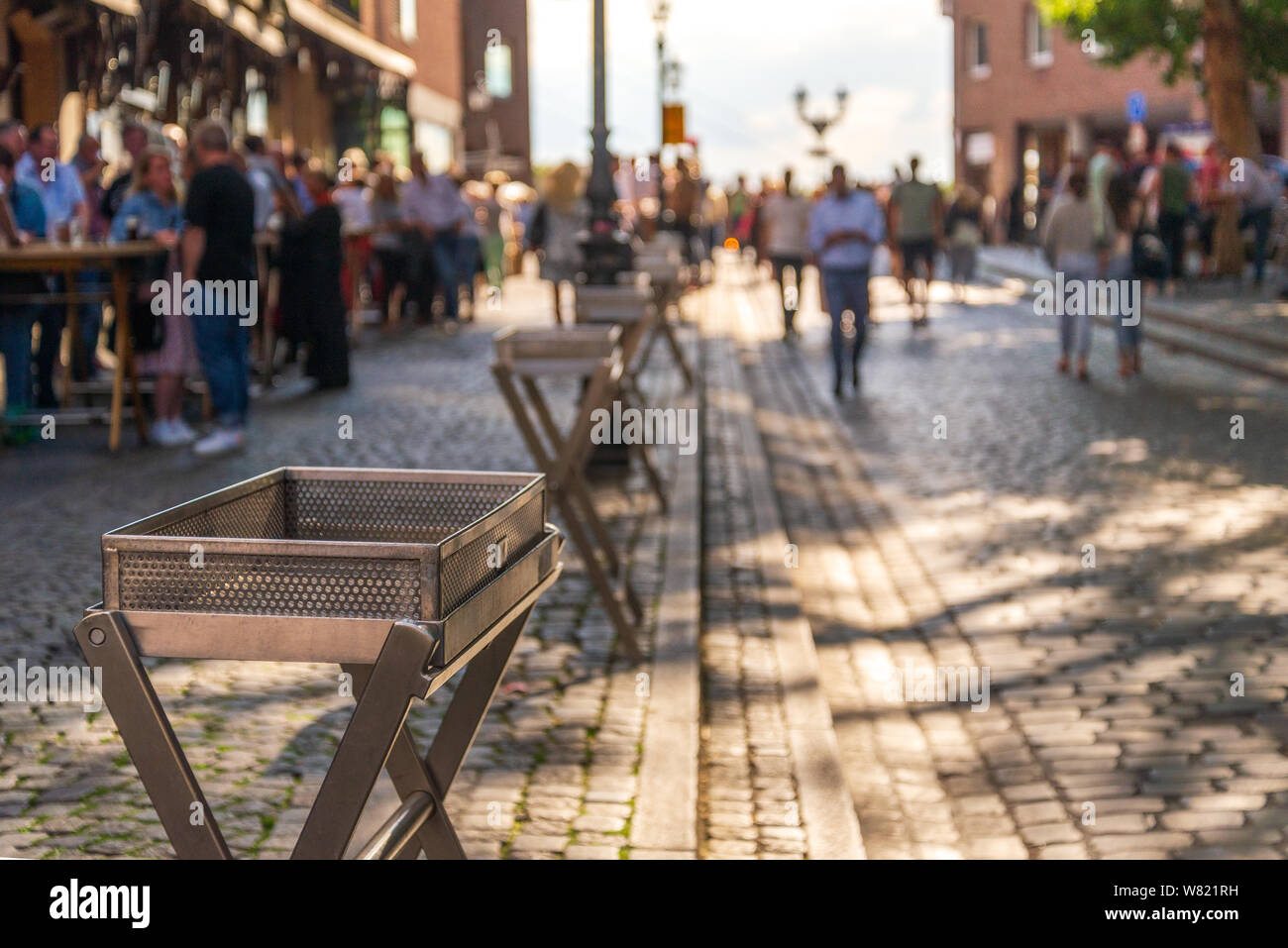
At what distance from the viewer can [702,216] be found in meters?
34.8

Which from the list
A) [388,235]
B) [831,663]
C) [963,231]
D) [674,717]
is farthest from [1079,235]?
[963,231]

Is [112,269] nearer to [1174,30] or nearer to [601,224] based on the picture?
[601,224]

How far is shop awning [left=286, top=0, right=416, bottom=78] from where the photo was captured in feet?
83.4

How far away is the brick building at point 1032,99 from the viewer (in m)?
45.6

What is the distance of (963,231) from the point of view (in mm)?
26781

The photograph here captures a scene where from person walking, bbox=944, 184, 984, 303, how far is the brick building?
16530 mm

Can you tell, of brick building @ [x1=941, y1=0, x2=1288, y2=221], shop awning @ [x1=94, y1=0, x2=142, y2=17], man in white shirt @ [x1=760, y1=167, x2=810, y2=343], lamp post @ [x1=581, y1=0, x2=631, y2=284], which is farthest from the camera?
brick building @ [x1=941, y1=0, x2=1288, y2=221]

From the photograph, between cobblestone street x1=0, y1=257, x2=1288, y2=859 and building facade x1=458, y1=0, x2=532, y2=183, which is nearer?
cobblestone street x1=0, y1=257, x2=1288, y2=859

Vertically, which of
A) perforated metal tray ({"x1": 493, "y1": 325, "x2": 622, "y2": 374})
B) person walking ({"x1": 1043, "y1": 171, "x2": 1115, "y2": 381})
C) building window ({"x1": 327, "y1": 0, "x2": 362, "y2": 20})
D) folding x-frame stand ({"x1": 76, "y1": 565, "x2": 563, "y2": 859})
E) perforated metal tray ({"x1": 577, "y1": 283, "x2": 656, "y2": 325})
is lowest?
folding x-frame stand ({"x1": 76, "y1": 565, "x2": 563, "y2": 859})

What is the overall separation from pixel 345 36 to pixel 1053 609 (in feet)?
76.6

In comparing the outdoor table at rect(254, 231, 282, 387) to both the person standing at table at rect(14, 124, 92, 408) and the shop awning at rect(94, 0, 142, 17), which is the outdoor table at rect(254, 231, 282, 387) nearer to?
the person standing at table at rect(14, 124, 92, 408)

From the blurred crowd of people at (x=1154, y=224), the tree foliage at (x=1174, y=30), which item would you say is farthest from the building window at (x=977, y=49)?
the tree foliage at (x=1174, y=30)

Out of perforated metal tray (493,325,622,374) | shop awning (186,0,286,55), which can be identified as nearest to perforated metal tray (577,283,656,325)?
perforated metal tray (493,325,622,374)
